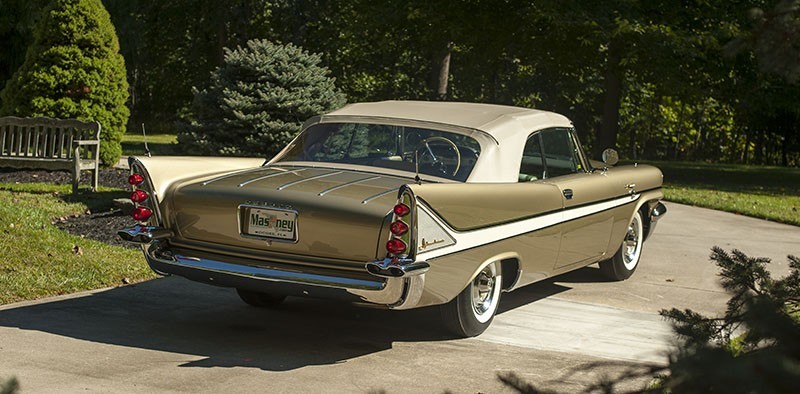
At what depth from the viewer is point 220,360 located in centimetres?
620

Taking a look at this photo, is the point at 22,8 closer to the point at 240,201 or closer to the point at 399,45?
the point at 399,45

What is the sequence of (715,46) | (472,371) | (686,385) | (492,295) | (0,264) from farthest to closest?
(715,46) → (0,264) → (492,295) → (472,371) → (686,385)

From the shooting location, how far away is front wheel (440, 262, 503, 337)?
6852mm

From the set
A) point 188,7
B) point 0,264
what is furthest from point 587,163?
point 188,7

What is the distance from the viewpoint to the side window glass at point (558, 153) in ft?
27.1

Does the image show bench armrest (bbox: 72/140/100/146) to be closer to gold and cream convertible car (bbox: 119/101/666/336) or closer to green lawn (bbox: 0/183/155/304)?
green lawn (bbox: 0/183/155/304)

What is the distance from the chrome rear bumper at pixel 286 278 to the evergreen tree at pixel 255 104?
8415mm

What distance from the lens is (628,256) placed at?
31.9 feet

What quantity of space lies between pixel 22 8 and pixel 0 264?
13309 mm

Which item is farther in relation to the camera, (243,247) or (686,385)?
(243,247)

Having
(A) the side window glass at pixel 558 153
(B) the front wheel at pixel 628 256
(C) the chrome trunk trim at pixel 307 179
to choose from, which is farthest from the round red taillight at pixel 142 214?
(B) the front wheel at pixel 628 256

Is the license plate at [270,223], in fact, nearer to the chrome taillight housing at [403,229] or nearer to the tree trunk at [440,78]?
the chrome taillight housing at [403,229]

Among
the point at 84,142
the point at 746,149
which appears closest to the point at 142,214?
the point at 84,142

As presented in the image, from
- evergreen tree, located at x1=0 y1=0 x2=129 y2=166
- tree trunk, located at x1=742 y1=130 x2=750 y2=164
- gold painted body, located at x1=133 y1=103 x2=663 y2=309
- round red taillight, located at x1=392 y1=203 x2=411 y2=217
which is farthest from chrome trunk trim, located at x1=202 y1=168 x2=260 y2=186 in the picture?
tree trunk, located at x1=742 y1=130 x2=750 y2=164
